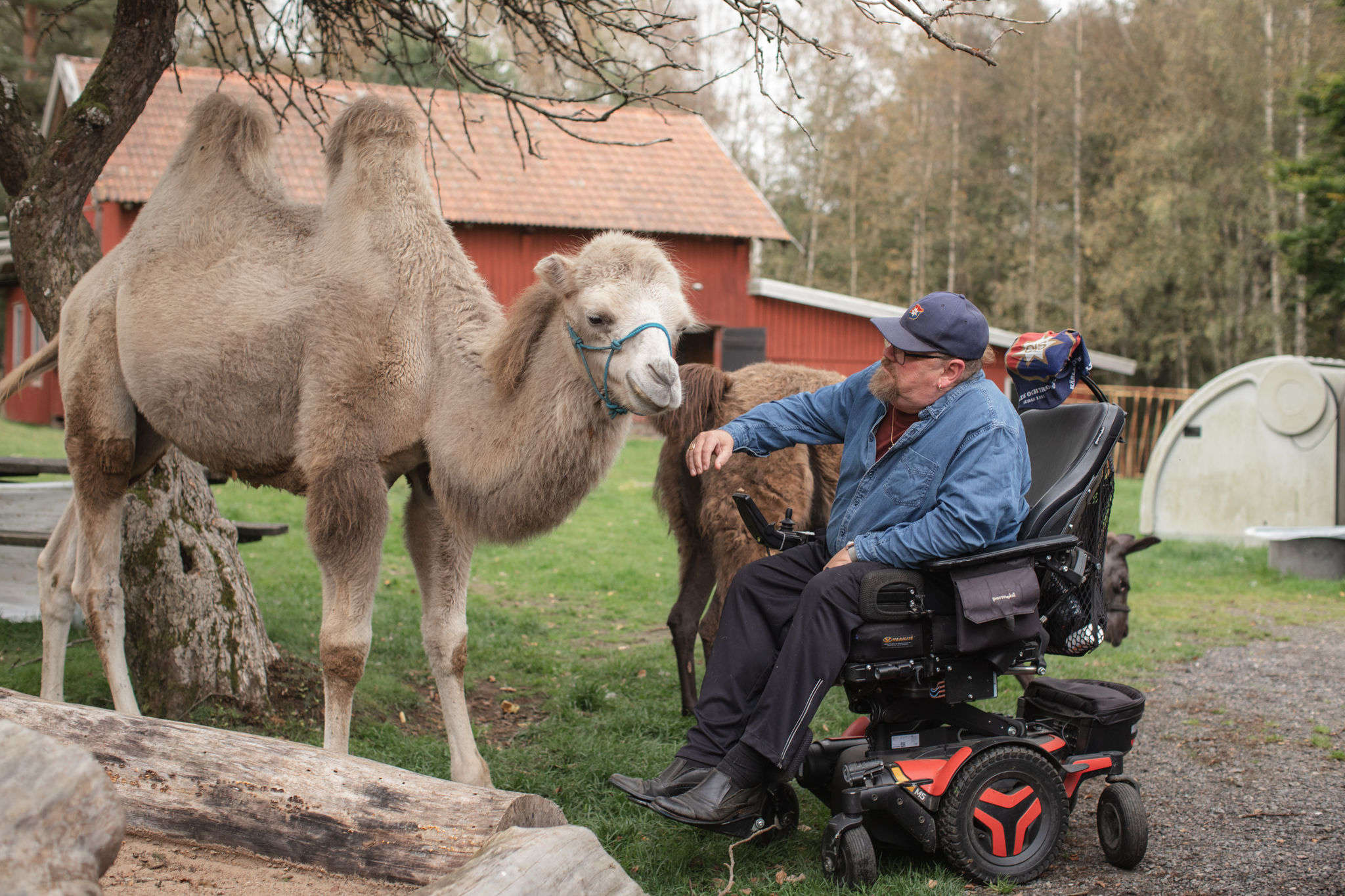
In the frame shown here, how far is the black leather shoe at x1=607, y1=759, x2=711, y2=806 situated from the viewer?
131 inches

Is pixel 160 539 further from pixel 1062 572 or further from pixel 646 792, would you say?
pixel 1062 572

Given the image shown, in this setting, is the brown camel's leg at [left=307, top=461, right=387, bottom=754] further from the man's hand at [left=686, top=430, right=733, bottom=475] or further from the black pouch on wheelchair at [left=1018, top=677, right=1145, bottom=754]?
the black pouch on wheelchair at [left=1018, top=677, right=1145, bottom=754]

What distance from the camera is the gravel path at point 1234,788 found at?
11.4 feet

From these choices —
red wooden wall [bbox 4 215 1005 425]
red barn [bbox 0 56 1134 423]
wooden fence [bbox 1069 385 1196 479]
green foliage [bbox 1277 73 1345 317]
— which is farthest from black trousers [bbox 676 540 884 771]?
wooden fence [bbox 1069 385 1196 479]

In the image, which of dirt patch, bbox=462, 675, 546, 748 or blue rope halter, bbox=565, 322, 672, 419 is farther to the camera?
dirt patch, bbox=462, 675, 546, 748

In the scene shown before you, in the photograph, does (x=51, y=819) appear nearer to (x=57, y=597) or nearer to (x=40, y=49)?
(x=57, y=597)

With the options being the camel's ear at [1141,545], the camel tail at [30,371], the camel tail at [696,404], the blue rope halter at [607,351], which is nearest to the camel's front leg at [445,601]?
the blue rope halter at [607,351]

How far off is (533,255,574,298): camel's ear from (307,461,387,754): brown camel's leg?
1004 mm

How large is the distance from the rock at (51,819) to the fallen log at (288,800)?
0.80 m

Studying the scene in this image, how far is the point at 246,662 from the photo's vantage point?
4953 mm

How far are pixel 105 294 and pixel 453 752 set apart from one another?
248 centimetres

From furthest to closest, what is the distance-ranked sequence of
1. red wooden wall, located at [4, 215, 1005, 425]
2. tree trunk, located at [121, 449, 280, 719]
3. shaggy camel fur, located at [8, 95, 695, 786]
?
red wooden wall, located at [4, 215, 1005, 425], tree trunk, located at [121, 449, 280, 719], shaggy camel fur, located at [8, 95, 695, 786]

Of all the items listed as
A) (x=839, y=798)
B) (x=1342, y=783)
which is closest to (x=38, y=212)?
(x=839, y=798)

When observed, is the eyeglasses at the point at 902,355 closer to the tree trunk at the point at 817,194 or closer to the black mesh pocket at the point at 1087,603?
the black mesh pocket at the point at 1087,603
